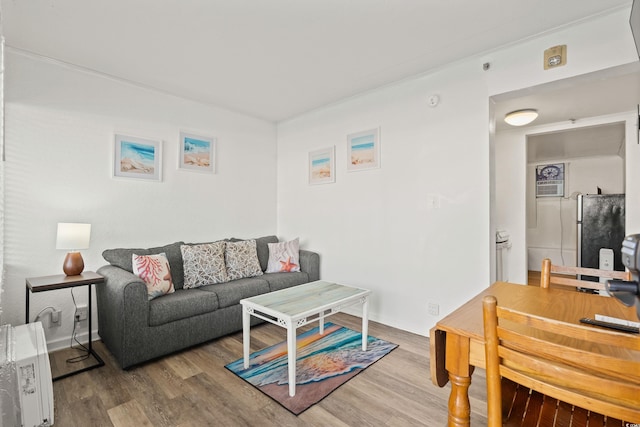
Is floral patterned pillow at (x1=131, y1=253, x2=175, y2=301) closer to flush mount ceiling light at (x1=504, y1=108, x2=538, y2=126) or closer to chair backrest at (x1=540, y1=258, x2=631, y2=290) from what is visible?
chair backrest at (x1=540, y1=258, x2=631, y2=290)

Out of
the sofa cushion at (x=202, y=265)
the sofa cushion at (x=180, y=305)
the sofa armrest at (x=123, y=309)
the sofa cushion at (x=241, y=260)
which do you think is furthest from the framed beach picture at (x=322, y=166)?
the sofa armrest at (x=123, y=309)

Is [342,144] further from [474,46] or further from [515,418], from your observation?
[515,418]

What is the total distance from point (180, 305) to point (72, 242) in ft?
3.24

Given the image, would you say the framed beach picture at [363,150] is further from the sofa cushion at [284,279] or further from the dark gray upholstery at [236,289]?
the dark gray upholstery at [236,289]

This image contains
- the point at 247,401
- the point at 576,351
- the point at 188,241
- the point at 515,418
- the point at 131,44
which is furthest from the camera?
the point at 188,241

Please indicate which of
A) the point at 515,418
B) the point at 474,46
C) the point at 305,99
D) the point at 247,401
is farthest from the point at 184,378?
the point at 474,46

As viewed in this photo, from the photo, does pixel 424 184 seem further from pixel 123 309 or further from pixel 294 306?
pixel 123 309

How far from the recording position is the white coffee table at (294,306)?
6.53 feet

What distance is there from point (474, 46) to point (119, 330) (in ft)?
11.7

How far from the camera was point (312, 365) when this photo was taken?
2344 mm

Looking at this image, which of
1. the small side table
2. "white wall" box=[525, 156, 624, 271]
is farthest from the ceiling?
"white wall" box=[525, 156, 624, 271]

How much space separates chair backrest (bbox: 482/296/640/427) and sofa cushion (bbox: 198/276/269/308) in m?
2.38

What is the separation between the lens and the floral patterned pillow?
2.57 metres

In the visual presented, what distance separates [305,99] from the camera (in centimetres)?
355
